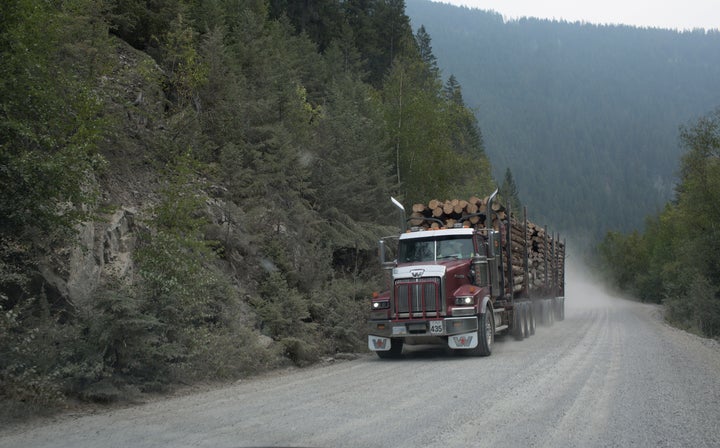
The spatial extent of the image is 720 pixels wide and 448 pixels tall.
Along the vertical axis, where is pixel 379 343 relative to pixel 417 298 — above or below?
below

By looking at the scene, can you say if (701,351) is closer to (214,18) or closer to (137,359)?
(137,359)

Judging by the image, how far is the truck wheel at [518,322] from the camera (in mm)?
16422

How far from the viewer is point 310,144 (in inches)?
823

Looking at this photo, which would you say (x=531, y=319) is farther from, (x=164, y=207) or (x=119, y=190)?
(x=119, y=190)

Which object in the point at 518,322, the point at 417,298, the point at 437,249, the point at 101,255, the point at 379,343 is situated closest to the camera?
the point at 101,255

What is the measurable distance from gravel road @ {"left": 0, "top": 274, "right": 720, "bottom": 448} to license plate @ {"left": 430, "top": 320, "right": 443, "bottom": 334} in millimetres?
1173

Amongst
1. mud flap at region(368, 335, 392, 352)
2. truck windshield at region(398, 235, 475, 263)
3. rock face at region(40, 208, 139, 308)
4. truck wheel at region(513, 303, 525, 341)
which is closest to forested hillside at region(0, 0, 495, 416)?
rock face at region(40, 208, 139, 308)

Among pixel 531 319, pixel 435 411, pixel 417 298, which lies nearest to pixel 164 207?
pixel 417 298

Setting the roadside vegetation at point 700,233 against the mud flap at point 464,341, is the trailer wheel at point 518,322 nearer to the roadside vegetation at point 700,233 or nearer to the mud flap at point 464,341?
the mud flap at point 464,341

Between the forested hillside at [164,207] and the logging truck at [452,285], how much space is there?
6.29 feet

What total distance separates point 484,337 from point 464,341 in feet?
1.88

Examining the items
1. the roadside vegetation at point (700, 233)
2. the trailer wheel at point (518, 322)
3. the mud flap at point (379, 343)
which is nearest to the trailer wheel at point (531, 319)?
the trailer wheel at point (518, 322)

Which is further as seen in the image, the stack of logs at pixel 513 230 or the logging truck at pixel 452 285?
the stack of logs at pixel 513 230

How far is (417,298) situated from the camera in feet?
42.0
